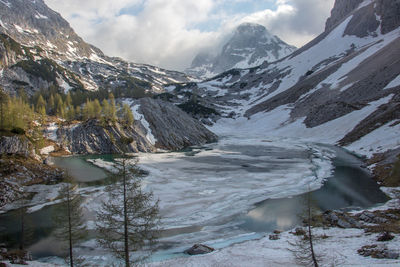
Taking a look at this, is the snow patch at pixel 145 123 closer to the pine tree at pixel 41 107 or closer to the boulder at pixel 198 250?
the pine tree at pixel 41 107

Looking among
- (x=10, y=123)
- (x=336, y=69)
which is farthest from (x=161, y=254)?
(x=336, y=69)

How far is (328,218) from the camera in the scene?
25484 millimetres

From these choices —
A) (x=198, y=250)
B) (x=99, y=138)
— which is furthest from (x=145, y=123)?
(x=198, y=250)

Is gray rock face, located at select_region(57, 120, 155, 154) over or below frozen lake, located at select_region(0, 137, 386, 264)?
over

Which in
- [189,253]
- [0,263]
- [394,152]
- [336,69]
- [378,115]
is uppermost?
[336,69]

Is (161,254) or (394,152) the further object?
(394,152)

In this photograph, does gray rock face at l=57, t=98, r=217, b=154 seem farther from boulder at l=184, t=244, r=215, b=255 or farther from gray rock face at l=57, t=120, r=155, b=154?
boulder at l=184, t=244, r=215, b=255

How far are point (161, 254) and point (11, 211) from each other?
69.4ft

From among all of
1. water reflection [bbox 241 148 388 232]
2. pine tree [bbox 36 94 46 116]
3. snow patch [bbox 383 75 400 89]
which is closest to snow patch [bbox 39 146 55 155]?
pine tree [bbox 36 94 46 116]

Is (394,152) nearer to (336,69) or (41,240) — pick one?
(41,240)

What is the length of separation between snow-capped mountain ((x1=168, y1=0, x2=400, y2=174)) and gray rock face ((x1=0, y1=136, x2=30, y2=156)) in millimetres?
67645

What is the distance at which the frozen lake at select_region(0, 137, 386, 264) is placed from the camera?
24.5 meters

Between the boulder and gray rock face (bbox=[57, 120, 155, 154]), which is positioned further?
gray rock face (bbox=[57, 120, 155, 154])

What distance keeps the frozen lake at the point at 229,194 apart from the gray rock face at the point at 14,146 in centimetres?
924
